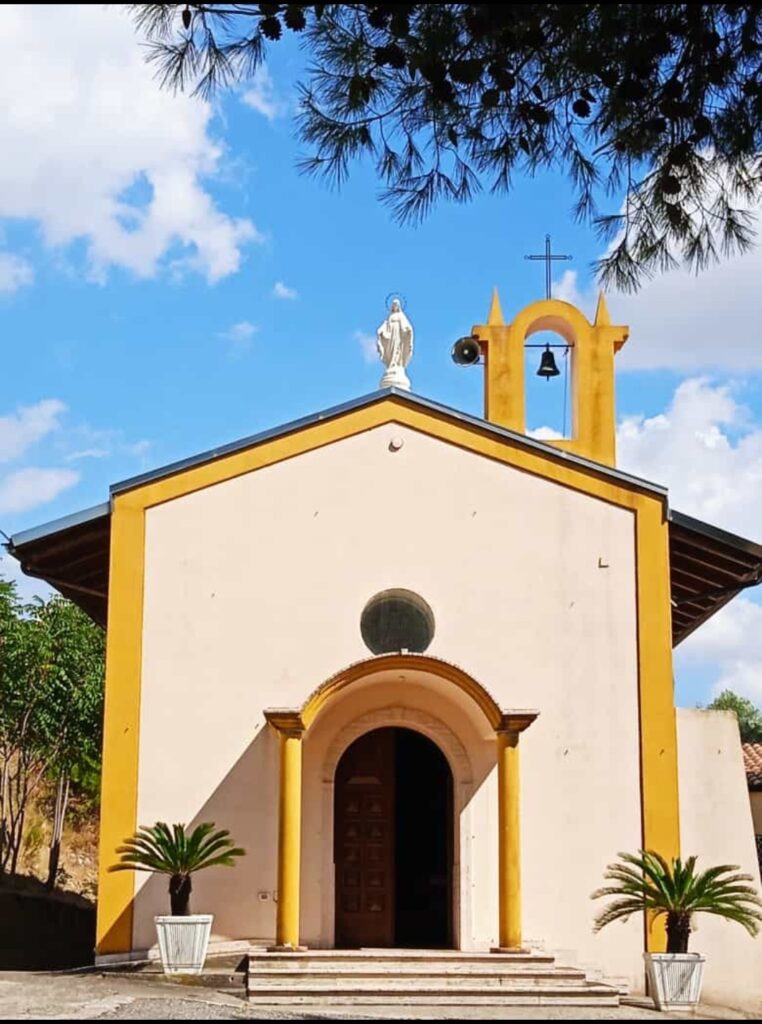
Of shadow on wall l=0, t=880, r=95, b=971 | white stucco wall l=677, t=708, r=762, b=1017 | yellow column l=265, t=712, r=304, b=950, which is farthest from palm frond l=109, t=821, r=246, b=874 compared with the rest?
shadow on wall l=0, t=880, r=95, b=971

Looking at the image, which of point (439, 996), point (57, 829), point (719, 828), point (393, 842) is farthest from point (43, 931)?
point (719, 828)

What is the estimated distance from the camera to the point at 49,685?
30109mm

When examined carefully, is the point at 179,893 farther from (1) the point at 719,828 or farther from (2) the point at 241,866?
(1) the point at 719,828

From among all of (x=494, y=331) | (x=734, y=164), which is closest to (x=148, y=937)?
(x=494, y=331)

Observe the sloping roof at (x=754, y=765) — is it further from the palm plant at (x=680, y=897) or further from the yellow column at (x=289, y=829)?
the yellow column at (x=289, y=829)

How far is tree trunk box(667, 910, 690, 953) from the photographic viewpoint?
14.6 meters

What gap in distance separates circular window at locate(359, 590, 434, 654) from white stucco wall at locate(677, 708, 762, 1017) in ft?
9.83

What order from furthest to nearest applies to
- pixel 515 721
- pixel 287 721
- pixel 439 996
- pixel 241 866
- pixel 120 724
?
pixel 120 724, pixel 241 866, pixel 515 721, pixel 287 721, pixel 439 996

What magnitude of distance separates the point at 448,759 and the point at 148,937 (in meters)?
3.72

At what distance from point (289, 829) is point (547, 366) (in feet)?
24.9

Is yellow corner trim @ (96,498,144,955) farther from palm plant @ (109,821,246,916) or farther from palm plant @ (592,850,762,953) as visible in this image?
palm plant @ (592,850,762,953)

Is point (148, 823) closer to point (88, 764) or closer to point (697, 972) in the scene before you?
point (697, 972)

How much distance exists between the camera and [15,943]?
84.9 feet

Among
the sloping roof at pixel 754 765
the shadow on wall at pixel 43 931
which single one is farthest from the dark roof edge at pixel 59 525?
the sloping roof at pixel 754 765
